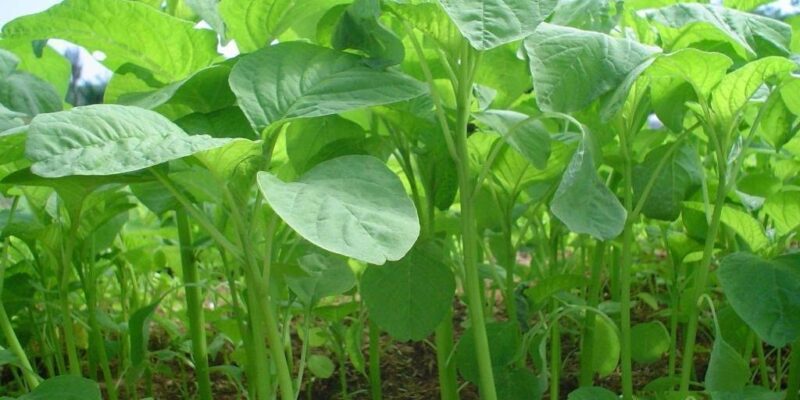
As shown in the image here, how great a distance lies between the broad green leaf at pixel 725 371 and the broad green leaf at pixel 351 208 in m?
0.38

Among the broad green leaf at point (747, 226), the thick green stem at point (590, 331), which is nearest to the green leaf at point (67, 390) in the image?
the thick green stem at point (590, 331)

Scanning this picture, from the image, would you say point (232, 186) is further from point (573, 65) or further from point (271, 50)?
point (573, 65)

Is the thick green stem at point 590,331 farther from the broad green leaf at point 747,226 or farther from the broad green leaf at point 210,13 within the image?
the broad green leaf at point 210,13

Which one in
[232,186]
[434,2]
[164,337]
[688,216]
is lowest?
[164,337]

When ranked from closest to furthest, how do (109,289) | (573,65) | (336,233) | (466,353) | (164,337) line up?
(336,233)
(573,65)
(466,353)
(164,337)
(109,289)

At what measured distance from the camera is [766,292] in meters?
0.79

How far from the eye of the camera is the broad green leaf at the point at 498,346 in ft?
2.94

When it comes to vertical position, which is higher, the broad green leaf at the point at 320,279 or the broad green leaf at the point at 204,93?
the broad green leaf at the point at 204,93

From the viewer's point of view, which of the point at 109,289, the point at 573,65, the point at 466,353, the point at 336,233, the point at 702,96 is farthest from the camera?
the point at 109,289

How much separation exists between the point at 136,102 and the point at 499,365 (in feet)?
1.49

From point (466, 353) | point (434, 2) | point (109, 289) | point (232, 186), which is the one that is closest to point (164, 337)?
point (109, 289)

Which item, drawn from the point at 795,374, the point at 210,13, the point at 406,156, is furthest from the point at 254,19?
the point at 795,374

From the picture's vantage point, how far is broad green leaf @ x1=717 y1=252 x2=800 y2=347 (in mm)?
762

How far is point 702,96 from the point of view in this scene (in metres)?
0.79
